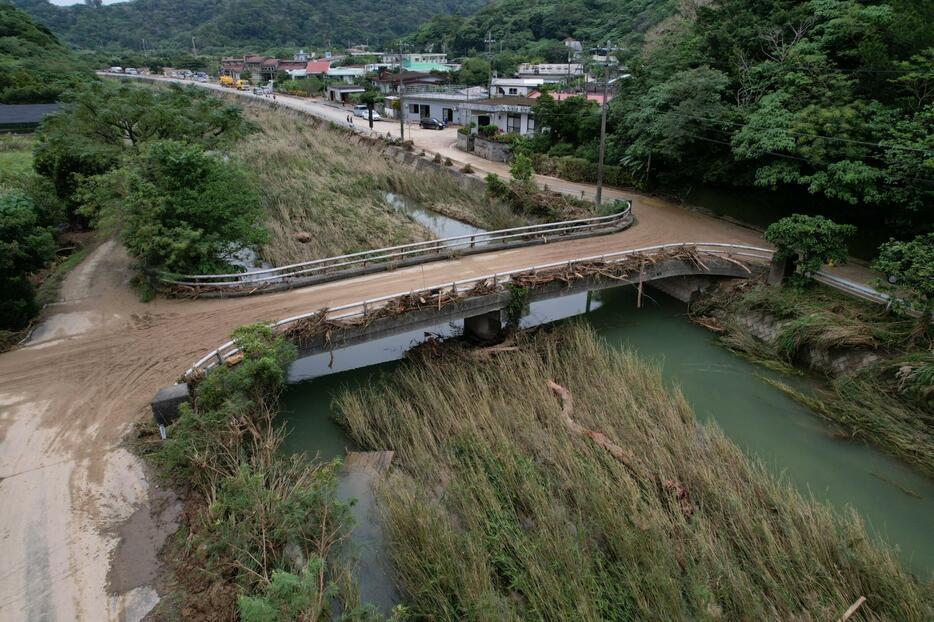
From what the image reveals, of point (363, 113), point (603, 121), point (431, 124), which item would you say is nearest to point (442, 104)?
point (431, 124)

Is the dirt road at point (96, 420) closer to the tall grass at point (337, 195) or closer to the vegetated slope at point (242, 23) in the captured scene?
the tall grass at point (337, 195)

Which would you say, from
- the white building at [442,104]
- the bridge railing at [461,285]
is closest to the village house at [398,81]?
the white building at [442,104]

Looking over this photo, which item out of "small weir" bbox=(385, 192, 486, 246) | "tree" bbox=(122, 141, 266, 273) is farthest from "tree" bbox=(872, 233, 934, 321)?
"tree" bbox=(122, 141, 266, 273)

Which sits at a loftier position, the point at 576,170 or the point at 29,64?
the point at 29,64

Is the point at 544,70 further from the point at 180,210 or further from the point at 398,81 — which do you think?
the point at 180,210

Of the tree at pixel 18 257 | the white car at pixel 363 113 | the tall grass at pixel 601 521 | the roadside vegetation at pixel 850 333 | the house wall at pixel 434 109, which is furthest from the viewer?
the white car at pixel 363 113
